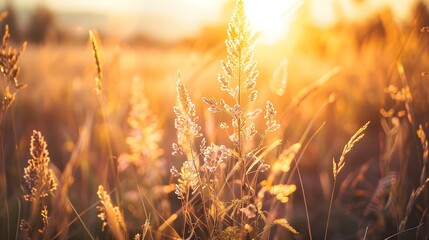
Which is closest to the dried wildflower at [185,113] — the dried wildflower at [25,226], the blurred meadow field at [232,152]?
the blurred meadow field at [232,152]

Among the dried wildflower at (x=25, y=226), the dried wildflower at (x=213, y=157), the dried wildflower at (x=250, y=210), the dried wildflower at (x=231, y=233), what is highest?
the dried wildflower at (x=213, y=157)

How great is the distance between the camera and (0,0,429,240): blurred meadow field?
38.4 inches

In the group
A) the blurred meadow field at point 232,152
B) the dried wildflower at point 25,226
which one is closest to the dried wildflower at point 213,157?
the blurred meadow field at point 232,152

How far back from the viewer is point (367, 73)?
3410mm

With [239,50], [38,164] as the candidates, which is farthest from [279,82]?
[38,164]

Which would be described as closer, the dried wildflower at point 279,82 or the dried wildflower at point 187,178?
the dried wildflower at point 187,178

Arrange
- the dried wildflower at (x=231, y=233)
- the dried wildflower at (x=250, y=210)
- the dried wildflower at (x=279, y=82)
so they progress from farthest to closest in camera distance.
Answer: the dried wildflower at (x=279, y=82), the dried wildflower at (x=231, y=233), the dried wildflower at (x=250, y=210)

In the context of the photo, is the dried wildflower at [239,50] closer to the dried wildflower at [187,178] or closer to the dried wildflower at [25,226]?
the dried wildflower at [187,178]

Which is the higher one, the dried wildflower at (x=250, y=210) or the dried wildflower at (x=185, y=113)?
the dried wildflower at (x=185, y=113)

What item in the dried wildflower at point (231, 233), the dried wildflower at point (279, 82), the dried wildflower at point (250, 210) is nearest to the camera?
the dried wildflower at point (250, 210)

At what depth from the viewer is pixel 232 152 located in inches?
36.7

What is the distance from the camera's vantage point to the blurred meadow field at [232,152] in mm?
975

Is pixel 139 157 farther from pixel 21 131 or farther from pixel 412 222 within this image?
pixel 21 131

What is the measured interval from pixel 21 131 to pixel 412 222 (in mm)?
2189
